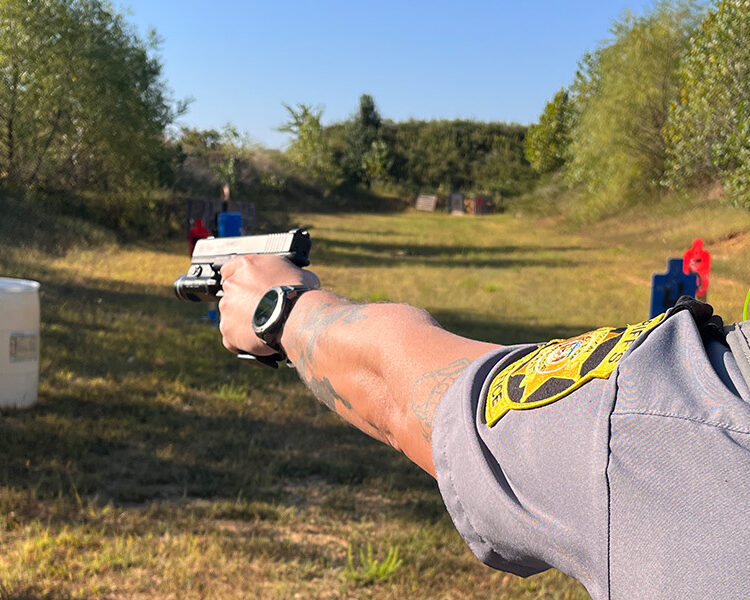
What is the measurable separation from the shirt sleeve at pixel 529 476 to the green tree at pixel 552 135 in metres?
38.8

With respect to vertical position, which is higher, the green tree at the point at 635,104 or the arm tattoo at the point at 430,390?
the green tree at the point at 635,104

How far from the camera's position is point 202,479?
4.00 metres

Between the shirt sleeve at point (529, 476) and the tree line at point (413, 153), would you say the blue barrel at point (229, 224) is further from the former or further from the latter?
the tree line at point (413, 153)

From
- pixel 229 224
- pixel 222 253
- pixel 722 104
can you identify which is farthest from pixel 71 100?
pixel 222 253

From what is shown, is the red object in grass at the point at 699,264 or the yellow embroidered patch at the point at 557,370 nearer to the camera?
the yellow embroidered patch at the point at 557,370

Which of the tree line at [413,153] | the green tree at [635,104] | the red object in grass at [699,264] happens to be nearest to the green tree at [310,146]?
the tree line at [413,153]

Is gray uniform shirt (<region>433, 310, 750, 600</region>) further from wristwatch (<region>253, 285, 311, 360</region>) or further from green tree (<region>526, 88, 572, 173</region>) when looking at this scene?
green tree (<region>526, 88, 572, 173</region>)

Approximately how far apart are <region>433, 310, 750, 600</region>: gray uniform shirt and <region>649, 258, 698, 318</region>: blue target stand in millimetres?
5698

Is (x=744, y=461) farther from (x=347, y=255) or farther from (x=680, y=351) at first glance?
(x=347, y=255)

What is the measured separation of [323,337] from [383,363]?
0.72ft

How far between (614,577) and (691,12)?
21278 millimetres

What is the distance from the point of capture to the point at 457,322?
29.5ft

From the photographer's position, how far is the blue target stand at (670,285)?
A: 20.2 feet

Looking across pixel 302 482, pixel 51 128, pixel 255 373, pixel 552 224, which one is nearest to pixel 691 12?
pixel 552 224
